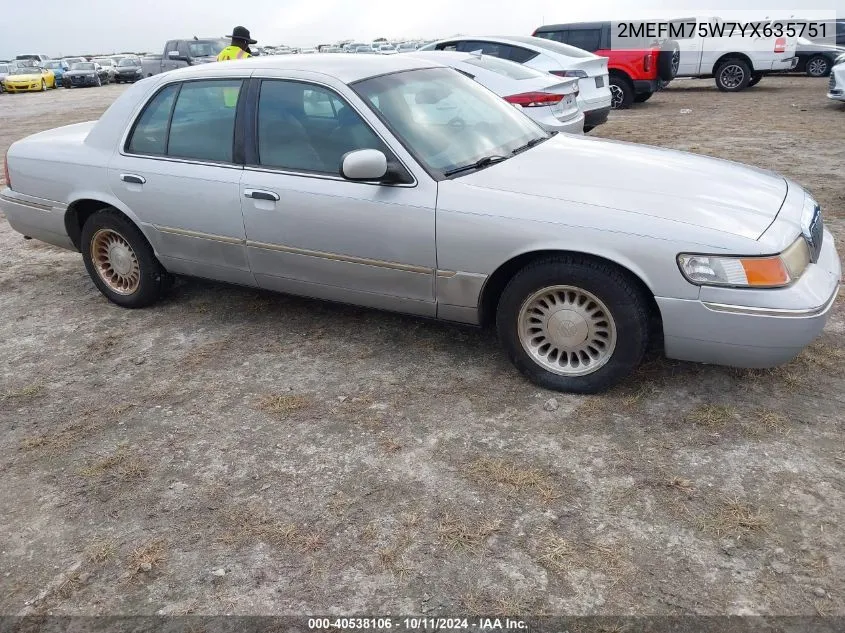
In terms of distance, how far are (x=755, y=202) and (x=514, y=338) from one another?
1286 mm

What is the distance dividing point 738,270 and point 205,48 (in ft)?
69.5

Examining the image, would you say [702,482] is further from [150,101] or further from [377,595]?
[150,101]

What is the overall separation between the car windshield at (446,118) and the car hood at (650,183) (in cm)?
17

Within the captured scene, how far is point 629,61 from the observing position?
14273mm

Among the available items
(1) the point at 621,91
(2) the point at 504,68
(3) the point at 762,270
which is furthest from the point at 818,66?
(3) the point at 762,270

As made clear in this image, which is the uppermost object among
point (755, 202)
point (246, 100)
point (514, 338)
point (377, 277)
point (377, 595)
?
point (246, 100)

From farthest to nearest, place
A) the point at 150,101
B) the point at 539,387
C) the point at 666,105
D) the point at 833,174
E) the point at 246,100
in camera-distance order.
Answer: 1. the point at 666,105
2. the point at 833,174
3. the point at 150,101
4. the point at 246,100
5. the point at 539,387

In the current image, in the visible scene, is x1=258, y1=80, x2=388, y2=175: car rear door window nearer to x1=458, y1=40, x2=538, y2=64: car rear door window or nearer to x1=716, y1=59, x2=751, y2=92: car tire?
x1=458, y1=40, x2=538, y2=64: car rear door window

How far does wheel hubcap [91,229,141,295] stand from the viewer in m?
4.76

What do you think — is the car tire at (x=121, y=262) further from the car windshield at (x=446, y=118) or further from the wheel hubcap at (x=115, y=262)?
the car windshield at (x=446, y=118)

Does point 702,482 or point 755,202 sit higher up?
point 755,202

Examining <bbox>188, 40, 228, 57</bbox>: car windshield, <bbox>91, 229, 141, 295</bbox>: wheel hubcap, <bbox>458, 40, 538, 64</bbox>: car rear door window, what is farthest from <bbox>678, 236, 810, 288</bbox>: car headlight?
<bbox>188, 40, 228, 57</bbox>: car windshield

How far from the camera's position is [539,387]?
3.60 m

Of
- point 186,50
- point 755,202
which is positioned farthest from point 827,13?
point 755,202
